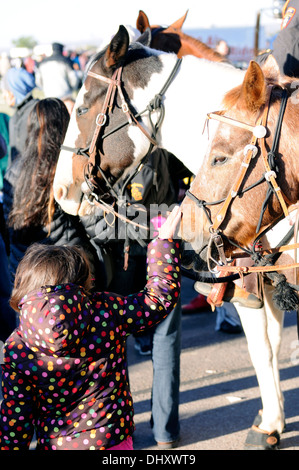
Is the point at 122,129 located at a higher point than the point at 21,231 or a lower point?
higher

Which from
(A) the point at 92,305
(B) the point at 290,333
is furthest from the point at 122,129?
(B) the point at 290,333

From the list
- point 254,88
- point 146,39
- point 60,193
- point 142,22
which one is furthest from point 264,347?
point 142,22

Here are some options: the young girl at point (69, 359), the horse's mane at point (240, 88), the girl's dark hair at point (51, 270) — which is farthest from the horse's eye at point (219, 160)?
the girl's dark hair at point (51, 270)

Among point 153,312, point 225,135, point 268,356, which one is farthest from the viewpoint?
point 268,356

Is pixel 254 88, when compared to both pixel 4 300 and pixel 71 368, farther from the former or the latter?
pixel 4 300

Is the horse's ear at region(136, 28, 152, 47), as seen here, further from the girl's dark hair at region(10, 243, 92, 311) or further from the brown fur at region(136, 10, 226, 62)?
the girl's dark hair at region(10, 243, 92, 311)

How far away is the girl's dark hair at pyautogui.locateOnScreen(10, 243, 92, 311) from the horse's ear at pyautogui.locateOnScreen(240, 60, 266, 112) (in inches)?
35.9

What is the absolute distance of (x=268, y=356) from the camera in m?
3.80

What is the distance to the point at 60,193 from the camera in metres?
3.46

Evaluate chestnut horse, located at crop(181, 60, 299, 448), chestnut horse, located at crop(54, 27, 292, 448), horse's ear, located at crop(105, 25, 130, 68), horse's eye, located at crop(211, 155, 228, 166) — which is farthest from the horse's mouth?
horse's ear, located at crop(105, 25, 130, 68)

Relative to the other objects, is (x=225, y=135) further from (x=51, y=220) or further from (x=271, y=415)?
(x=271, y=415)

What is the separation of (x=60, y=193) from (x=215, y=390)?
2.16 m

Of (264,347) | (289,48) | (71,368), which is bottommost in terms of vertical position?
(264,347)

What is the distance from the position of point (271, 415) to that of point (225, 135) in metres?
2.08
